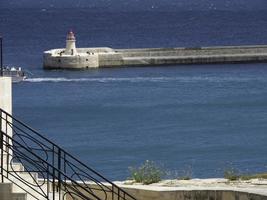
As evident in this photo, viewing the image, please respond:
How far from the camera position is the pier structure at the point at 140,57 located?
74.6m

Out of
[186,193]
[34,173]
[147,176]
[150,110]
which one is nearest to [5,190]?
[34,173]

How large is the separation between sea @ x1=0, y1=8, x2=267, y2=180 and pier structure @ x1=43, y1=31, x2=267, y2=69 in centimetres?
112

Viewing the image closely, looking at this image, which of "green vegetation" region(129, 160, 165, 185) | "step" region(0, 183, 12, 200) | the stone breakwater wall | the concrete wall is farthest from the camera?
→ the stone breakwater wall

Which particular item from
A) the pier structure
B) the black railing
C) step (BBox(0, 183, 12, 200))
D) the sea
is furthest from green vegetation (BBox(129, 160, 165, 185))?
the pier structure

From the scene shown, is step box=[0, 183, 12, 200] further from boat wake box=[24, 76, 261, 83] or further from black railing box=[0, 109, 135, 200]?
boat wake box=[24, 76, 261, 83]

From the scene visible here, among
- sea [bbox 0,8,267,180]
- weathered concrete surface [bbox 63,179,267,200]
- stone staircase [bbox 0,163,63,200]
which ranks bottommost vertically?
sea [bbox 0,8,267,180]

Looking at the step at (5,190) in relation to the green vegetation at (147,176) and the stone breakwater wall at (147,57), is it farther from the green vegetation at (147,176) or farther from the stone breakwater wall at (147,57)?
the stone breakwater wall at (147,57)

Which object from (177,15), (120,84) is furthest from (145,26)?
(120,84)

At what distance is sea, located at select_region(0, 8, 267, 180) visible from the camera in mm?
35281

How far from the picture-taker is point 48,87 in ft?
206

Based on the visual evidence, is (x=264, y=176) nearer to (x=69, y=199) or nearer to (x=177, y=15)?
(x=69, y=199)

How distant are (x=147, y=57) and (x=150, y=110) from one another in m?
26.7

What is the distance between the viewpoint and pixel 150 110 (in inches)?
2020

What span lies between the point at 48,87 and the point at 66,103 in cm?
816
